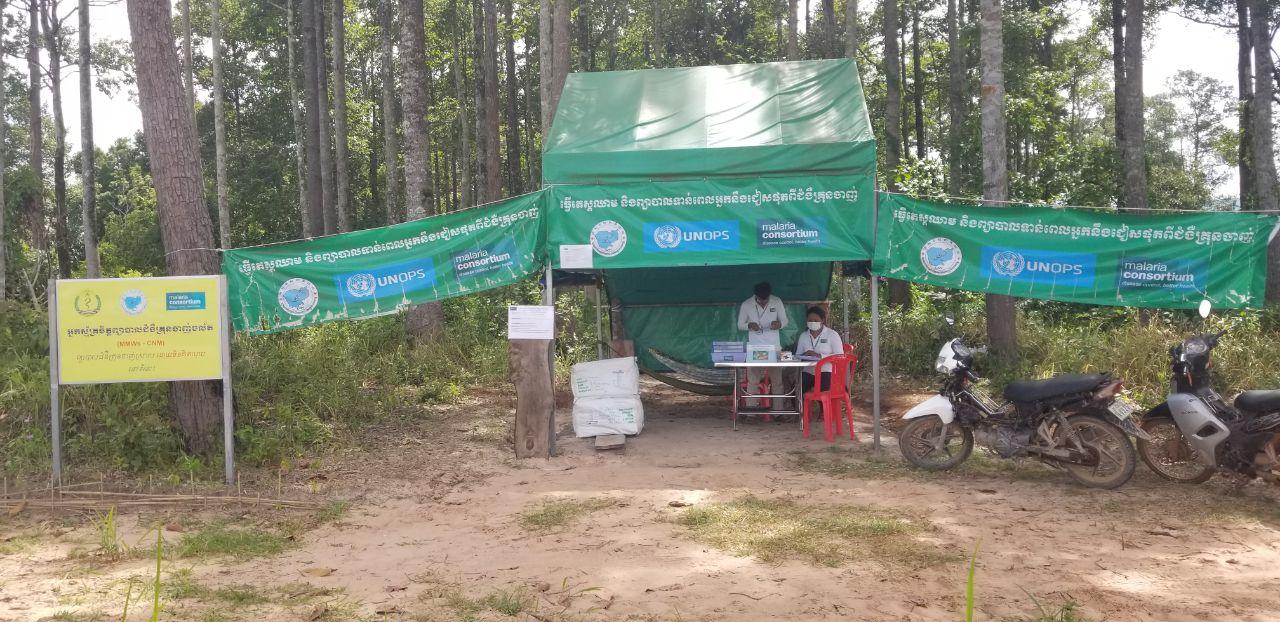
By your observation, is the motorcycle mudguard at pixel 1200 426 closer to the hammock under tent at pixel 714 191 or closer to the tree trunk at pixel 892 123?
the hammock under tent at pixel 714 191

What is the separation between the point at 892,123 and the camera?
17.4 metres

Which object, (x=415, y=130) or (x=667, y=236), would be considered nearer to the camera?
(x=667, y=236)

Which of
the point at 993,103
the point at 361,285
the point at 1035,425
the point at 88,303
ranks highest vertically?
the point at 993,103

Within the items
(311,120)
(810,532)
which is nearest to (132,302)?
(810,532)

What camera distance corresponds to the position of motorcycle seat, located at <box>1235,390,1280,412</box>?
552 cm

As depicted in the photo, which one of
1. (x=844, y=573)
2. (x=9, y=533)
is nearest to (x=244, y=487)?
(x=9, y=533)

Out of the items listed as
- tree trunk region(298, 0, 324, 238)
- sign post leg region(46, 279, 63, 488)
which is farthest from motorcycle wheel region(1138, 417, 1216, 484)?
tree trunk region(298, 0, 324, 238)

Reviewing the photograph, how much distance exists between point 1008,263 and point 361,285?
5425mm

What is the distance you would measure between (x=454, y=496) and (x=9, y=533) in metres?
2.79

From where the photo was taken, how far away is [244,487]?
647cm

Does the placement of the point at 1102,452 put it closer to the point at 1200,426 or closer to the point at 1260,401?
the point at 1200,426

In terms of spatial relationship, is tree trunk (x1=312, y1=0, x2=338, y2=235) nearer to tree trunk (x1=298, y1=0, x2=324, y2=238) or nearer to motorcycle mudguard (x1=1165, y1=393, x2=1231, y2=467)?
tree trunk (x1=298, y1=0, x2=324, y2=238)

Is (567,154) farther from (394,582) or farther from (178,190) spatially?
(394,582)

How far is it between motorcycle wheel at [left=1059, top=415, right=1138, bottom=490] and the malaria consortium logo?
714cm
